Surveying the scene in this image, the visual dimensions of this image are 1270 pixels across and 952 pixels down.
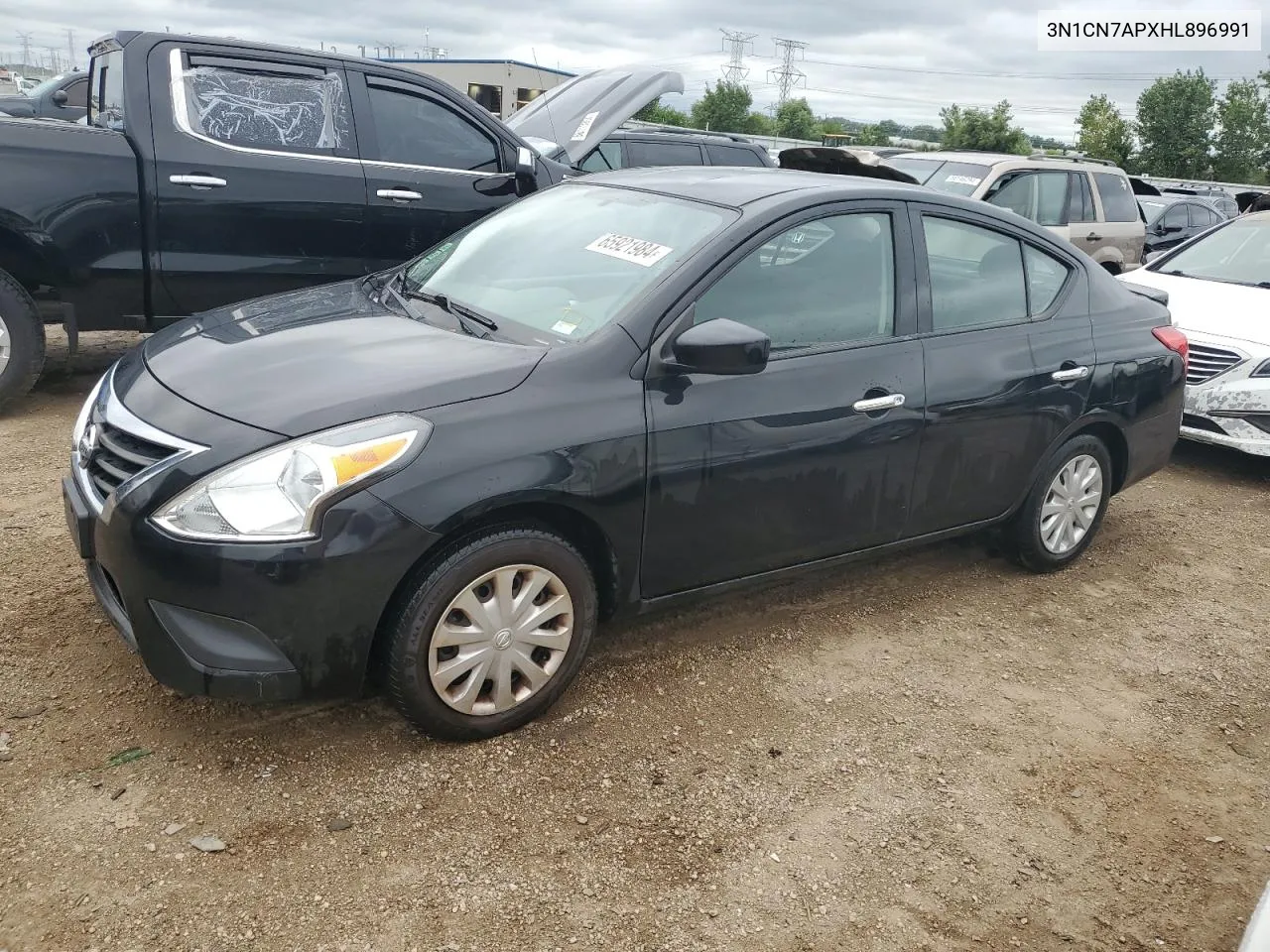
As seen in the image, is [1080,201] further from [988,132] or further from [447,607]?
[988,132]

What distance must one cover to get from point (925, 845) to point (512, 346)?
1.82 meters

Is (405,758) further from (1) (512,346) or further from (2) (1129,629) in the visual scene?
(2) (1129,629)

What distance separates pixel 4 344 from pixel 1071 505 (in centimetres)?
519

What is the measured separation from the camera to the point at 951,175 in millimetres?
9945

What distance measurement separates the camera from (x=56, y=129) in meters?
5.27

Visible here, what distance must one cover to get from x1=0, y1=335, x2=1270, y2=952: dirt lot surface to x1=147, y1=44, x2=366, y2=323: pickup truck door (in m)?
2.12

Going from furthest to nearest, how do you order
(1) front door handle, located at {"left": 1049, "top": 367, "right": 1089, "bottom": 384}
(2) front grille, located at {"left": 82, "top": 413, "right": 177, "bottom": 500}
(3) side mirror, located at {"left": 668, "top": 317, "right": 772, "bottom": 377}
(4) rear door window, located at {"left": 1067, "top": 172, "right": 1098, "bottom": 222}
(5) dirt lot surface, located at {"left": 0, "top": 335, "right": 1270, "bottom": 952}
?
(4) rear door window, located at {"left": 1067, "top": 172, "right": 1098, "bottom": 222}, (1) front door handle, located at {"left": 1049, "top": 367, "right": 1089, "bottom": 384}, (3) side mirror, located at {"left": 668, "top": 317, "right": 772, "bottom": 377}, (2) front grille, located at {"left": 82, "top": 413, "right": 177, "bottom": 500}, (5) dirt lot surface, located at {"left": 0, "top": 335, "right": 1270, "bottom": 952}

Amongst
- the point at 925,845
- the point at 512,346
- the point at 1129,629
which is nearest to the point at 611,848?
the point at 925,845

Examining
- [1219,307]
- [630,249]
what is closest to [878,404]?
[630,249]

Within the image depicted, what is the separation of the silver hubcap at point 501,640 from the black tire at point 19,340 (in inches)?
148

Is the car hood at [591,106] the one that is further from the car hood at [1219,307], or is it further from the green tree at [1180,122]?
the green tree at [1180,122]

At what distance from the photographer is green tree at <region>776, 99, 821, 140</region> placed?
72812 mm

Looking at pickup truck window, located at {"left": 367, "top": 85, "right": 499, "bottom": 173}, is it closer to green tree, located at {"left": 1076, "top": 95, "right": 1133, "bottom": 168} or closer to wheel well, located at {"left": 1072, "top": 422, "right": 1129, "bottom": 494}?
wheel well, located at {"left": 1072, "top": 422, "right": 1129, "bottom": 494}

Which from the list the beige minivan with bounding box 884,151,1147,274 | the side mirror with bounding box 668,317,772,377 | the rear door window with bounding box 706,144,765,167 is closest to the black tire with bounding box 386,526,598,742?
the side mirror with bounding box 668,317,772,377
